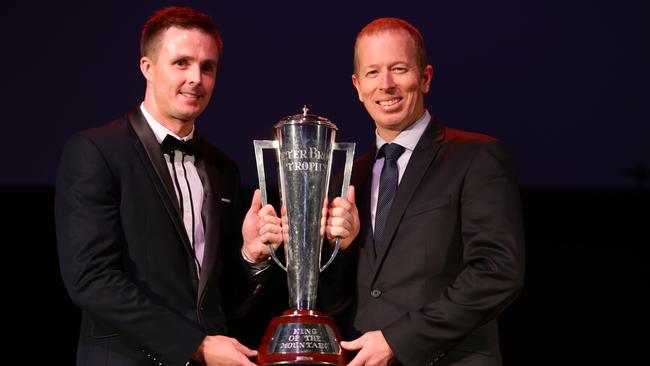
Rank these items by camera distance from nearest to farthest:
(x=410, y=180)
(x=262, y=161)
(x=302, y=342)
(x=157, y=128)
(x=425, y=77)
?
(x=302, y=342) < (x=262, y=161) < (x=410, y=180) < (x=157, y=128) < (x=425, y=77)

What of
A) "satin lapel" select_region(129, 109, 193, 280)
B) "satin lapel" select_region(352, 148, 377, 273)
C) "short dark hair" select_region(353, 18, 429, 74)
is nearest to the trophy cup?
"satin lapel" select_region(352, 148, 377, 273)

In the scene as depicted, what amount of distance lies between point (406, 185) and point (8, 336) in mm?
2614

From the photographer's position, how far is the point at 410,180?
9.39 feet

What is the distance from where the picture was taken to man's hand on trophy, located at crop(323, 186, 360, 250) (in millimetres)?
2754

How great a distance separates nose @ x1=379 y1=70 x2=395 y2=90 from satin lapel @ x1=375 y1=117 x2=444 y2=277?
0.18m

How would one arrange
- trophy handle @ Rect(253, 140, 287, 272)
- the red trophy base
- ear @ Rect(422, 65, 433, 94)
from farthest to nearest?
1. ear @ Rect(422, 65, 433, 94)
2. trophy handle @ Rect(253, 140, 287, 272)
3. the red trophy base

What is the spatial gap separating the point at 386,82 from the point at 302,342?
852 mm

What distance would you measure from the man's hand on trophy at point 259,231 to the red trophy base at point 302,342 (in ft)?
0.77

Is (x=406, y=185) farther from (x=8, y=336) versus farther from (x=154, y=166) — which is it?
(x=8, y=336)

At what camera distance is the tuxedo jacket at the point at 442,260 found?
264cm

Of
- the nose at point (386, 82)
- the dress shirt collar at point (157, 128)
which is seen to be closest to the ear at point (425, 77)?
the nose at point (386, 82)

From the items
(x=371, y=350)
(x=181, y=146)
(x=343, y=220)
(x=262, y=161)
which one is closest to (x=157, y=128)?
(x=181, y=146)

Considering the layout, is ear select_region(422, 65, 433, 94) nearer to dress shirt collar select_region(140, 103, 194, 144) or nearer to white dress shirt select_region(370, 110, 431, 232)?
white dress shirt select_region(370, 110, 431, 232)

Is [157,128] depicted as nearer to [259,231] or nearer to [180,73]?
[180,73]
